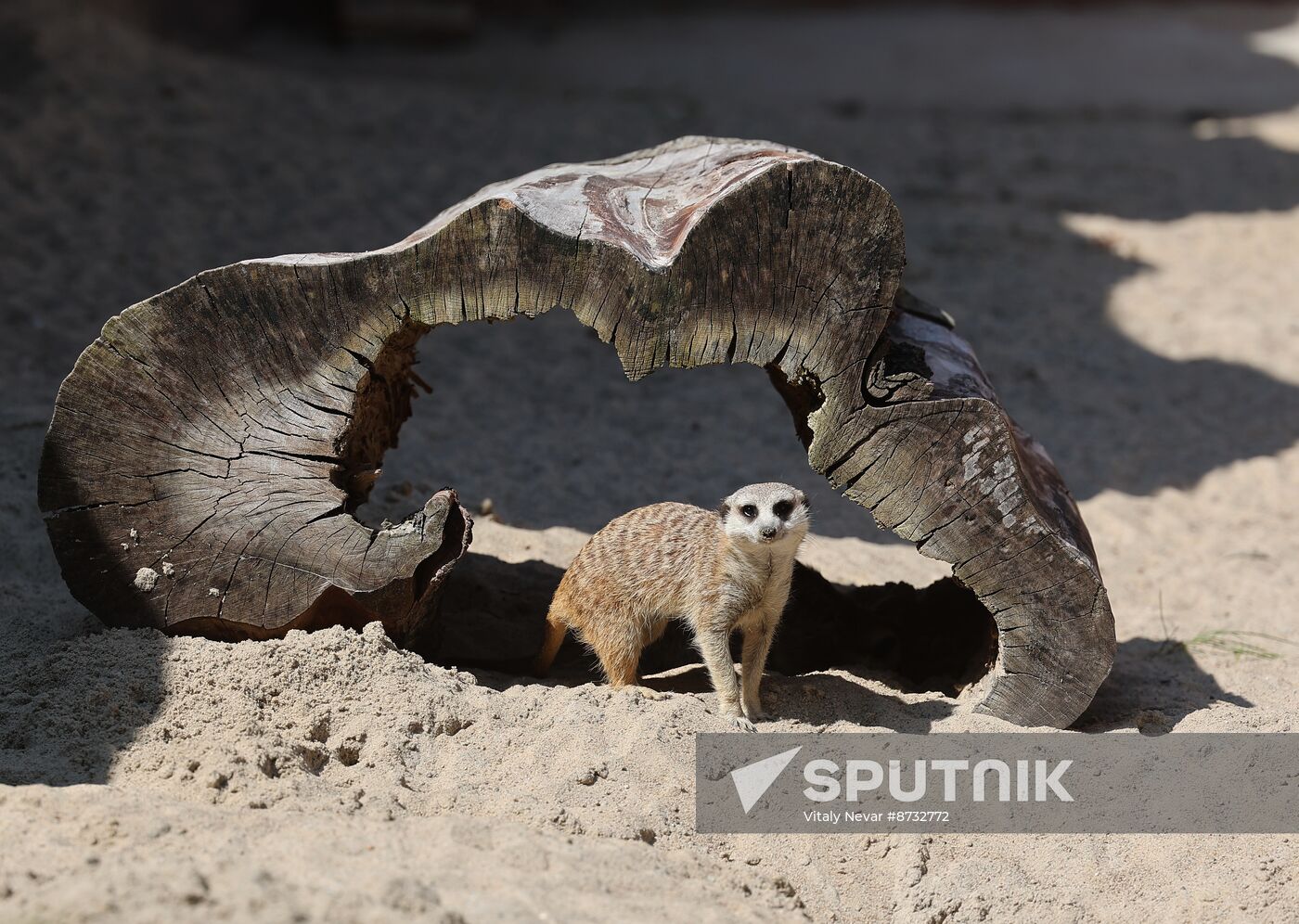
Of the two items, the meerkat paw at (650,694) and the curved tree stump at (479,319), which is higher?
the curved tree stump at (479,319)

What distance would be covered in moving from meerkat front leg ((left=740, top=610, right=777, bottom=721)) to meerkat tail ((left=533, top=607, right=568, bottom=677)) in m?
0.48

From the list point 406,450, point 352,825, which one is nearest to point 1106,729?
point 352,825

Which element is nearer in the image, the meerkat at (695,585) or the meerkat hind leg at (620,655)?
the meerkat at (695,585)

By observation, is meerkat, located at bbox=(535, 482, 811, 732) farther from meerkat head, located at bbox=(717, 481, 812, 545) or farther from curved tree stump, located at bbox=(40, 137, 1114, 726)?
curved tree stump, located at bbox=(40, 137, 1114, 726)

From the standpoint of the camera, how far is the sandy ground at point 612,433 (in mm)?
2268

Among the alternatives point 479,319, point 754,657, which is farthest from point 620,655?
point 479,319

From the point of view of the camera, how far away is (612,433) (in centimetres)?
510

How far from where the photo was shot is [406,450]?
467cm

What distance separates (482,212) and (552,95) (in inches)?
262

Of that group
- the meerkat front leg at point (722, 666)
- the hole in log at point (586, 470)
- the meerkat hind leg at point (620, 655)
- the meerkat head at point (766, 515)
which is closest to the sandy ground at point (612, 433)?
the hole in log at point (586, 470)

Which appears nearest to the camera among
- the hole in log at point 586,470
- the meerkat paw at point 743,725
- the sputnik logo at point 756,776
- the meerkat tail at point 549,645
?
the sputnik logo at point 756,776

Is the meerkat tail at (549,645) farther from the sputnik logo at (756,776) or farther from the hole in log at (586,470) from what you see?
the sputnik logo at (756,776)

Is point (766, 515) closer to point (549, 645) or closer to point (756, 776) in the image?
point (756, 776)

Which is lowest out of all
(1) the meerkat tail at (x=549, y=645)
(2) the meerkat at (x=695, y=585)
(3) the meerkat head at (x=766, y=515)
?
(1) the meerkat tail at (x=549, y=645)
